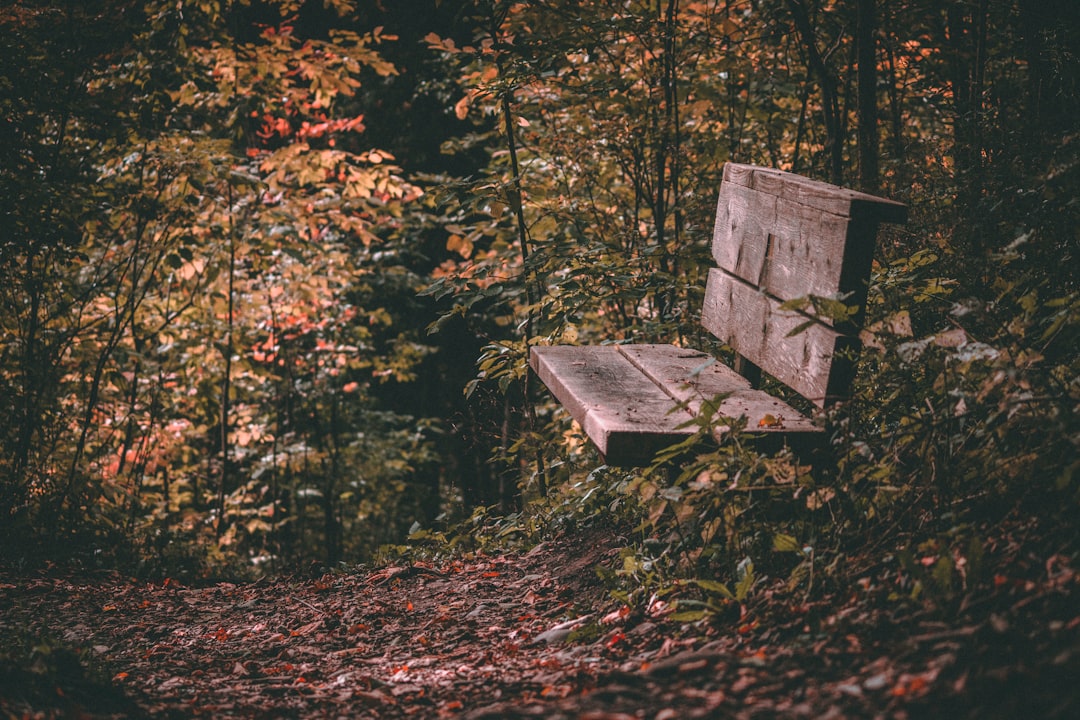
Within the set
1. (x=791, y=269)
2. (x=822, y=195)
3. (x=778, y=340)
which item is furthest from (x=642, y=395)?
(x=822, y=195)

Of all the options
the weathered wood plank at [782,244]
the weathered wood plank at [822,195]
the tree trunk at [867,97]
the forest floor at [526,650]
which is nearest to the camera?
the forest floor at [526,650]

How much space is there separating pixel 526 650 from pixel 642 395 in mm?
947

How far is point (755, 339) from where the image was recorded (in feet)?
10.1

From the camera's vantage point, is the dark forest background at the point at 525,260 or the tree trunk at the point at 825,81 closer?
the dark forest background at the point at 525,260

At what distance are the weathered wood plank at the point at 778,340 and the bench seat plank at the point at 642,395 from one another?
0.35 feet

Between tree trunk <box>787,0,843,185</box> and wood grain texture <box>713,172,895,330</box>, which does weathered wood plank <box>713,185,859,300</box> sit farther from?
tree trunk <box>787,0,843,185</box>

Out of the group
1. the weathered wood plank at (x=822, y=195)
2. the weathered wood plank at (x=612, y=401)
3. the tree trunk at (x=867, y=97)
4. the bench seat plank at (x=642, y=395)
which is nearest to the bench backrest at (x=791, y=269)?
the weathered wood plank at (x=822, y=195)

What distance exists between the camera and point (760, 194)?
314 cm

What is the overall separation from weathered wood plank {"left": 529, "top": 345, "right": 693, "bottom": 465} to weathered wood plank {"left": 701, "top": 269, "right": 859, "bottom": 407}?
0.42 meters

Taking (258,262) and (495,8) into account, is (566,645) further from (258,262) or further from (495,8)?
(258,262)

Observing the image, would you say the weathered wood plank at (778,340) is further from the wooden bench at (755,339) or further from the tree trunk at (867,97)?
the tree trunk at (867,97)

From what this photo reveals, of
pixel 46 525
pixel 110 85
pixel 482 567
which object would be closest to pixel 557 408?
pixel 482 567

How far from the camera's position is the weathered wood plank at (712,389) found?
2393 millimetres

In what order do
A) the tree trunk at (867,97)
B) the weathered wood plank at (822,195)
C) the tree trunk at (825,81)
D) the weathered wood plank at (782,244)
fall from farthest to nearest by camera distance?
1. the tree trunk at (825,81)
2. the tree trunk at (867,97)
3. the weathered wood plank at (782,244)
4. the weathered wood plank at (822,195)
